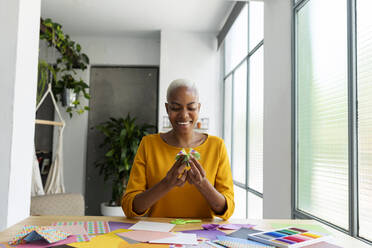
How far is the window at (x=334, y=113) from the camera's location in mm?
1628

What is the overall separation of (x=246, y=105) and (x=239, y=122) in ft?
1.62

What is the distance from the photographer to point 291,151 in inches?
95.3

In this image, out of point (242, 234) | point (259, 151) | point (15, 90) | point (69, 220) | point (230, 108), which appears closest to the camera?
point (242, 234)

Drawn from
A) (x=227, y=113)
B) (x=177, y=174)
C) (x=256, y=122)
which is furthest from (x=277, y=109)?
(x=227, y=113)

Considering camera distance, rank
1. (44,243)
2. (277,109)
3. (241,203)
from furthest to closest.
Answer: (241,203) → (277,109) → (44,243)

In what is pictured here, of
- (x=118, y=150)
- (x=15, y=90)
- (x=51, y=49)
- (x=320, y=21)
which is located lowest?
(x=118, y=150)

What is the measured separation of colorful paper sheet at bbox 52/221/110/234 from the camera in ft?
3.92

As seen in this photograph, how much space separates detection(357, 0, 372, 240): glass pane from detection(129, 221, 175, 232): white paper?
98cm

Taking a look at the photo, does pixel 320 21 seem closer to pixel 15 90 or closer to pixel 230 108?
pixel 15 90

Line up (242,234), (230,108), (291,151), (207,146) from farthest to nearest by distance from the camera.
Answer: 1. (230,108)
2. (291,151)
3. (207,146)
4. (242,234)

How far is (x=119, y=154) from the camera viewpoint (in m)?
5.20

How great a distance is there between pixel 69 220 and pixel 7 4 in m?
1.45

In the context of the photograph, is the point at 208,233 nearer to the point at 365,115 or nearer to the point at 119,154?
the point at 365,115

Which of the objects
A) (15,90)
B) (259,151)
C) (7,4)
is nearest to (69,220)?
(15,90)
